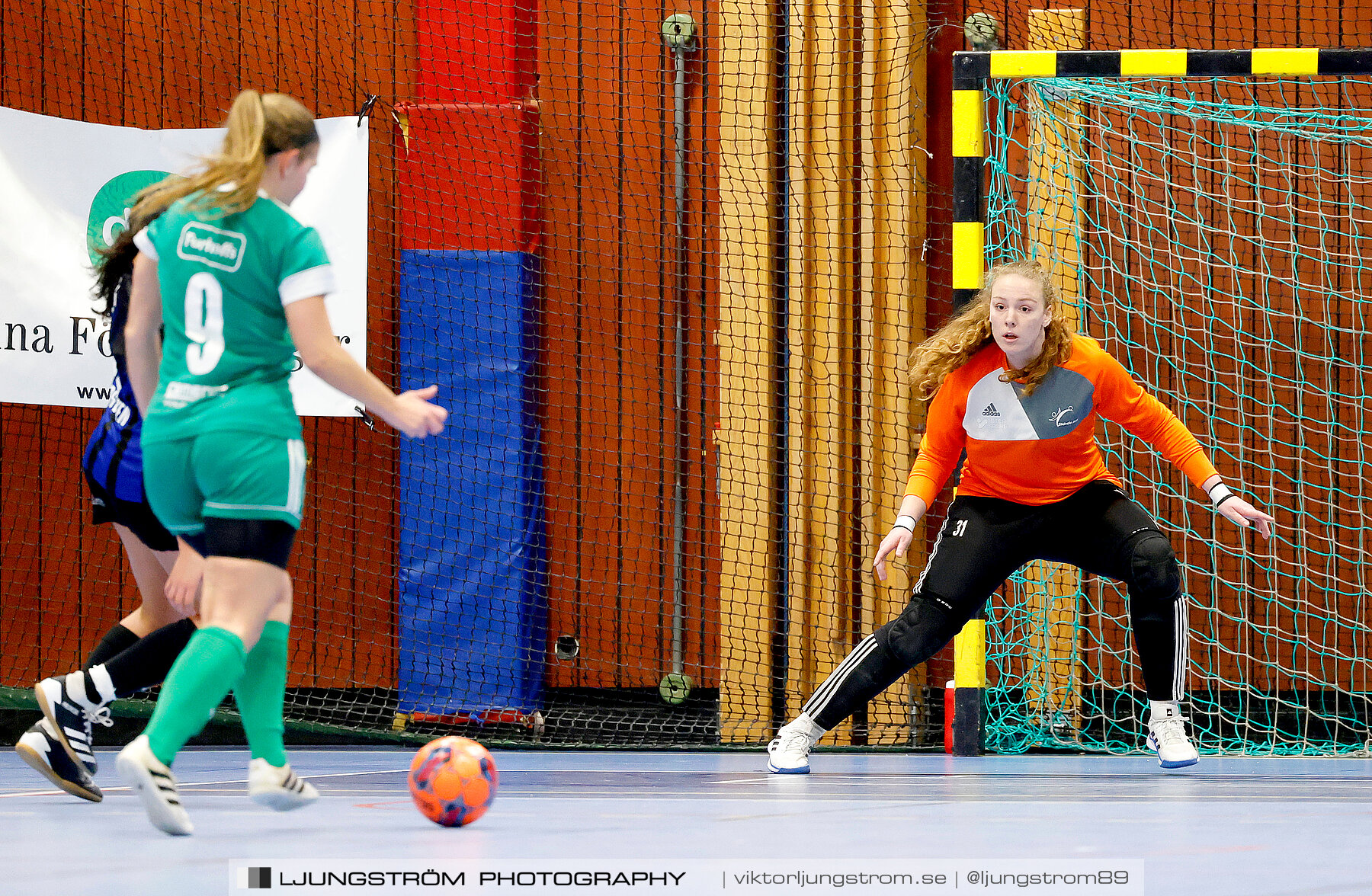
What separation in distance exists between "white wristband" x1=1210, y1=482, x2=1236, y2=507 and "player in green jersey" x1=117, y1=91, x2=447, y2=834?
2364 millimetres

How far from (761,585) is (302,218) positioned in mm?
2276

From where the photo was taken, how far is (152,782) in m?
2.56

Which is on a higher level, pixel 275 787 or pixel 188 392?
pixel 188 392

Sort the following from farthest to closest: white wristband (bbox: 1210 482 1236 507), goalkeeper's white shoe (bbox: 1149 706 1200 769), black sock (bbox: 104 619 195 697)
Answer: goalkeeper's white shoe (bbox: 1149 706 1200 769) → white wristband (bbox: 1210 482 1236 507) → black sock (bbox: 104 619 195 697)

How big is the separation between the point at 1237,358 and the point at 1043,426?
78.1 inches

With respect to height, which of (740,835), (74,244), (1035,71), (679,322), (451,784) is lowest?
(740,835)

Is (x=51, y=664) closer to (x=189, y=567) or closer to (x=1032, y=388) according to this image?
(x=189, y=567)

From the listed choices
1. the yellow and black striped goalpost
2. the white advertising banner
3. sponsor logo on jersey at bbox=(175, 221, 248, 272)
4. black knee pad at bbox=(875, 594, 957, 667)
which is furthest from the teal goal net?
sponsor logo on jersey at bbox=(175, 221, 248, 272)

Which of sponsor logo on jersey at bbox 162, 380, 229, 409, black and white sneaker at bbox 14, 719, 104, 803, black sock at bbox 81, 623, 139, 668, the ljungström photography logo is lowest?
black and white sneaker at bbox 14, 719, 104, 803

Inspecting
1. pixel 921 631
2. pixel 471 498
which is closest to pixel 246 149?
pixel 921 631

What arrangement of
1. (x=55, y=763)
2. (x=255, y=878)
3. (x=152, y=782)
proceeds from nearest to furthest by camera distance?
1. (x=255, y=878)
2. (x=152, y=782)
3. (x=55, y=763)

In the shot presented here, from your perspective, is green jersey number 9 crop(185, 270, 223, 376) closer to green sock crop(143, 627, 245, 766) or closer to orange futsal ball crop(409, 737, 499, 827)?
green sock crop(143, 627, 245, 766)

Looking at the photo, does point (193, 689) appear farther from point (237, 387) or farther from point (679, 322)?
point (679, 322)

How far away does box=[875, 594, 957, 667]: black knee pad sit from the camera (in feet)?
13.5
